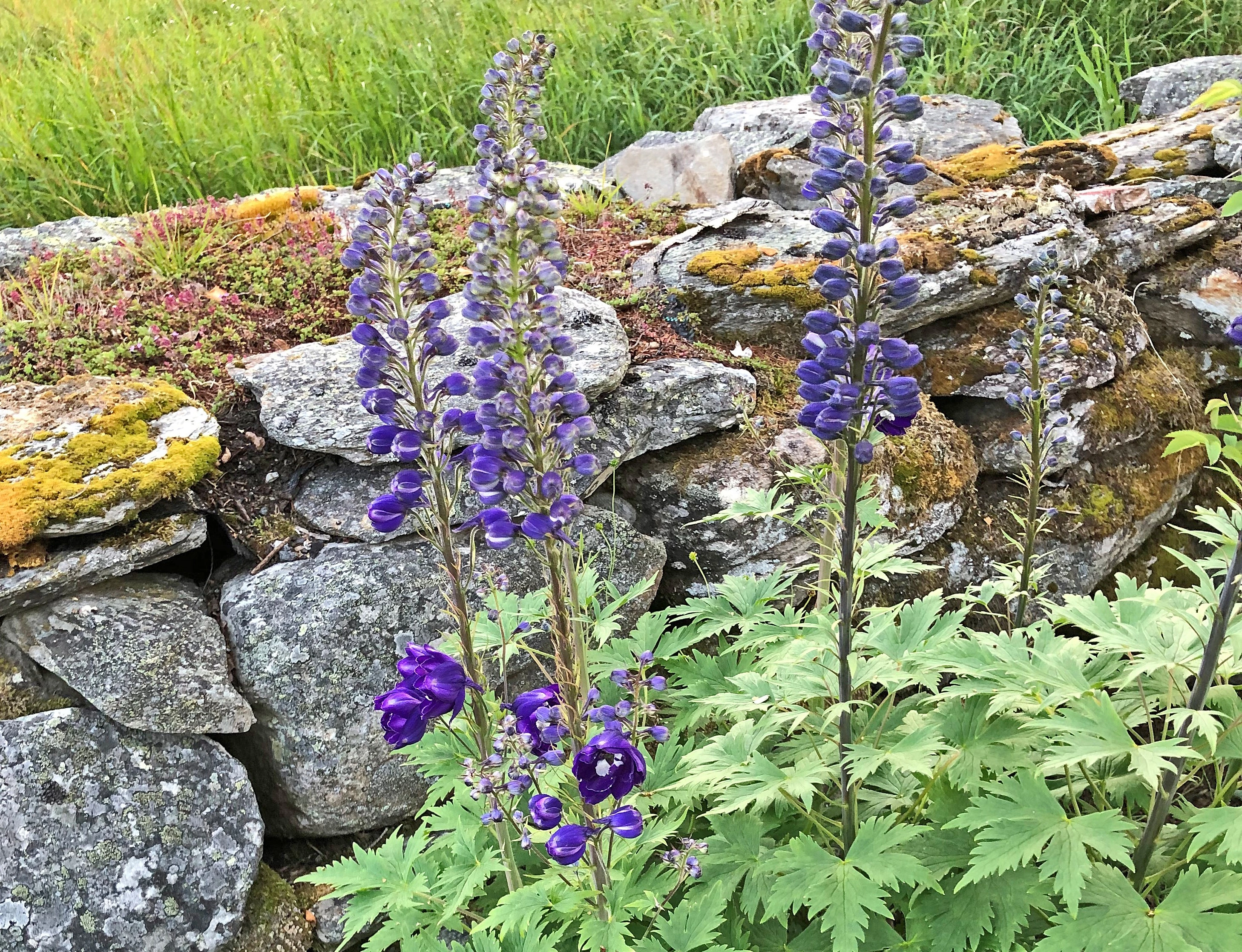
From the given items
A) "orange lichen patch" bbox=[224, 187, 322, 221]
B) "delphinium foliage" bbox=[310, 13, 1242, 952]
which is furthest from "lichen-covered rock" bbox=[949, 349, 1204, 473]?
"orange lichen patch" bbox=[224, 187, 322, 221]

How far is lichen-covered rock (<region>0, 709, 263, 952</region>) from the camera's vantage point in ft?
10.1

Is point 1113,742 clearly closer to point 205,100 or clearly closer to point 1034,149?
point 1034,149

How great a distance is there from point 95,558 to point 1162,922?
3417mm

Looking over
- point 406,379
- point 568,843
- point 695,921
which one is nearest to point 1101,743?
point 695,921

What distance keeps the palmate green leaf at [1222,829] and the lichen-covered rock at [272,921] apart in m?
2.89

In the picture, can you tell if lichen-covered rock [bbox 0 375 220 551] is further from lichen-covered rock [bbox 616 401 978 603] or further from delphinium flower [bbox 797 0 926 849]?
delphinium flower [bbox 797 0 926 849]

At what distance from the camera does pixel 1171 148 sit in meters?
5.34

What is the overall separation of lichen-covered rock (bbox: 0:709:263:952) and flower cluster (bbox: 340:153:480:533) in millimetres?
1675

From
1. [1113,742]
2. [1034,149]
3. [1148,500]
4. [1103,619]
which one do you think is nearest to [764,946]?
[1113,742]

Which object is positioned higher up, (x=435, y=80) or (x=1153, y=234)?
(x=435, y=80)

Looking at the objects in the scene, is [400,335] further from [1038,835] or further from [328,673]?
[1038,835]

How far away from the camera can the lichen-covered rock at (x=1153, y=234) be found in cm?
489

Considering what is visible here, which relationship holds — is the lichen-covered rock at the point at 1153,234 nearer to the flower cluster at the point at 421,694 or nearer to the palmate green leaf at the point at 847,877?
the palmate green leaf at the point at 847,877

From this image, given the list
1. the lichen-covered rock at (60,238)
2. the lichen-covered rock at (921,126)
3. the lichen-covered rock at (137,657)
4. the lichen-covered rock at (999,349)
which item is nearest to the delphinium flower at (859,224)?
the lichen-covered rock at (137,657)
